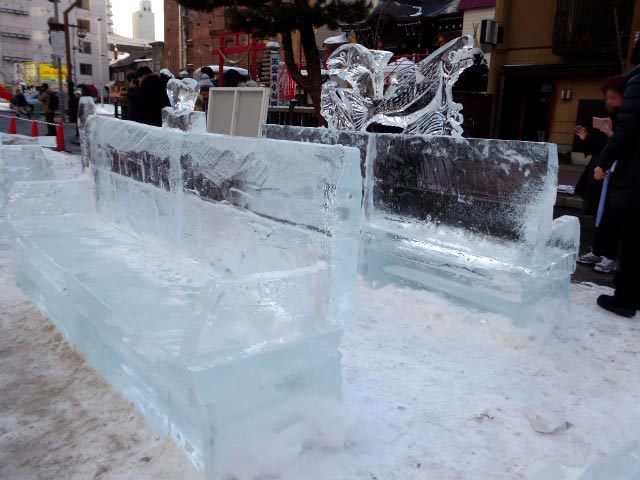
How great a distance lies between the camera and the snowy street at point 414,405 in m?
1.79

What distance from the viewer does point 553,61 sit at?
13.3m

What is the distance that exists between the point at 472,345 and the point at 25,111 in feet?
98.1

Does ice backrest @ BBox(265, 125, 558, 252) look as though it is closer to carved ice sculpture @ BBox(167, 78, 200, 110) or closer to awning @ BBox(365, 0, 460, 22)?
carved ice sculpture @ BBox(167, 78, 200, 110)

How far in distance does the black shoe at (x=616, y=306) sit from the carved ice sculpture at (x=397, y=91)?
66.8 inches

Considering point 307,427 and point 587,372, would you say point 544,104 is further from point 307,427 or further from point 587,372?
point 307,427

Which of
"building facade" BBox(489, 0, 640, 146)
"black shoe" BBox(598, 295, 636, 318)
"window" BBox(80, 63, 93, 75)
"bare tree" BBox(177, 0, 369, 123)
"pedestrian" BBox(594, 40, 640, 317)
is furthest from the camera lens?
"window" BBox(80, 63, 93, 75)

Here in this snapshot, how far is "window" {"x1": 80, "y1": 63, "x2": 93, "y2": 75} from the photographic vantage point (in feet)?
178

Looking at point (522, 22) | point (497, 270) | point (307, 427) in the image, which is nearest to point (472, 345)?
point (497, 270)

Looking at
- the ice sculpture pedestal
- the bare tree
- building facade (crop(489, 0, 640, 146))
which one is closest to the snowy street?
the ice sculpture pedestal

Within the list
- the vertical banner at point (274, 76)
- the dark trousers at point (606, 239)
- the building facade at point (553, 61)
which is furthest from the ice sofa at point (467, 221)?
the vertical banner at point (274, 76)

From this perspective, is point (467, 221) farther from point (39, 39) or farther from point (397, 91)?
point (39, 39)

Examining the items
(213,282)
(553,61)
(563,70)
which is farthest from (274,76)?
(213,282)

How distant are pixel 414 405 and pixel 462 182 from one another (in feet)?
5.22

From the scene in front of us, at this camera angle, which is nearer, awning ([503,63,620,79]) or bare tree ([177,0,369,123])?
bare tree ([177,0,369,123])
